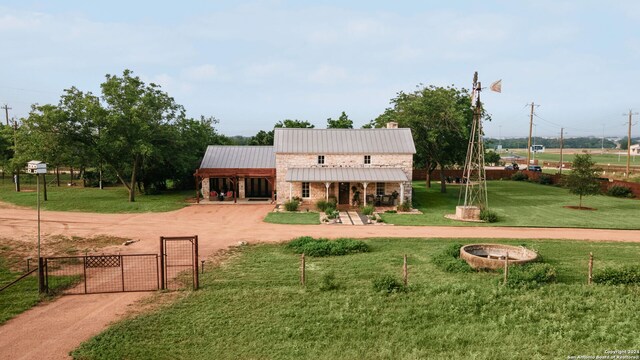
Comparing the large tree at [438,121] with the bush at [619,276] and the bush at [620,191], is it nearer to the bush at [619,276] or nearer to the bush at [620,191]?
the bush at [620,191]

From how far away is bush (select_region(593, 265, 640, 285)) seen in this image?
13.8 m

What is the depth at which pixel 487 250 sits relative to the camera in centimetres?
1803

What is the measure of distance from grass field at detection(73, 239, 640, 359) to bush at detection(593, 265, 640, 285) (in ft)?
1.78

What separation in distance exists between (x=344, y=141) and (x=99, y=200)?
20.1 meters

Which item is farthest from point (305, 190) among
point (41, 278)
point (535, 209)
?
point (41, 278)

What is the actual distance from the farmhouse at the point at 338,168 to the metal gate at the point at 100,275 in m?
15.6

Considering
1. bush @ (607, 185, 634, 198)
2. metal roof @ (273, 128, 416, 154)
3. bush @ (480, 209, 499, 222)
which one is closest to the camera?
bush @ (480, 209, 499, 222)

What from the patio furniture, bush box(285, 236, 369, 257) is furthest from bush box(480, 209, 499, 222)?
bush box(285, 236, 369, 257)

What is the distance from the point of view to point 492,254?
17.9 m

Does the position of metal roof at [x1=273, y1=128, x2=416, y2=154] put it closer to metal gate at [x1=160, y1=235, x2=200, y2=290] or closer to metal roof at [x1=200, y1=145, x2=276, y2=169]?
metal roof at [x1=200, y1=145, x2=276, y2=169]

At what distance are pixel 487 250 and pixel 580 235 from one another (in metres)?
8.15

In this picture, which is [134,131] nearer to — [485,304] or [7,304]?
[7,304]

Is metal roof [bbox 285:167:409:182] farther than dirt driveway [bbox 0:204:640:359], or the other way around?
metal roof [bbox 285:167:409:182]

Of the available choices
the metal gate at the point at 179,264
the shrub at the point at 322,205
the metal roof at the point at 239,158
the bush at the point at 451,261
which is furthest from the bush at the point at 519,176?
the metal gate at the point at 179,264
